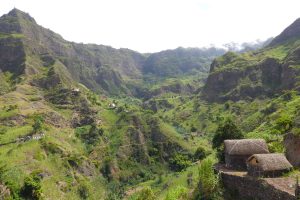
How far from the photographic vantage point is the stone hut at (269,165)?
51.9 meters

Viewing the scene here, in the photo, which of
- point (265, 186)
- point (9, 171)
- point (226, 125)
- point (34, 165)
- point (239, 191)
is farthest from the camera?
point (34, 165)

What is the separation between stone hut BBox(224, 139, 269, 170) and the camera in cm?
6253

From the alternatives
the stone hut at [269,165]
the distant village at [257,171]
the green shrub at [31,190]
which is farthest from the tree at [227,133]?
the green shrub at [31,190]

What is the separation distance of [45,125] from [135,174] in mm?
50737

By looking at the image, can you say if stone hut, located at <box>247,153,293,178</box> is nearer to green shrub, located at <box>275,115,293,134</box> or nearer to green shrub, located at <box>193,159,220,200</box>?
green shrub, located at <box>193,159,220,200</box>

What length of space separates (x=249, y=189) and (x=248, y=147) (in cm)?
1188

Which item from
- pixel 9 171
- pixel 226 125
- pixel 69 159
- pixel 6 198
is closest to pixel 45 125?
pixel 69 159

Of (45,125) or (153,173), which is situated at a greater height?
(45,125)

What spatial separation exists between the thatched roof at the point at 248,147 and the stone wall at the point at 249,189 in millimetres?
6321

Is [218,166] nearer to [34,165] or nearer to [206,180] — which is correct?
[206,180]

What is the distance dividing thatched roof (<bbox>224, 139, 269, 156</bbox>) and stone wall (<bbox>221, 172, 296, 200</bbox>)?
632 cm

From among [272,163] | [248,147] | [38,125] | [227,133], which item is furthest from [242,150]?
[38,125]

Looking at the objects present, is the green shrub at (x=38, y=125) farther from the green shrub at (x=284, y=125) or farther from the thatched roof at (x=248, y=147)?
the thatched roof at (x=248, y=147)

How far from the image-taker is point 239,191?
178 feet
